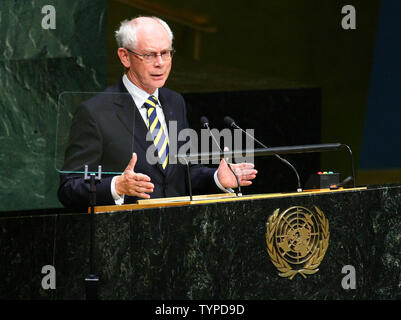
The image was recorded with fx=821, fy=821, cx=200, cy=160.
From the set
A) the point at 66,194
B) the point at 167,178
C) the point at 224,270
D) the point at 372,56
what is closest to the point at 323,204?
the point at 224,270

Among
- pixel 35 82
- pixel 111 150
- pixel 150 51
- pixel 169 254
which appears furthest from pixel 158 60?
pixel 35 82

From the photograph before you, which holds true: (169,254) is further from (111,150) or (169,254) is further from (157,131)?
→ (157,131)

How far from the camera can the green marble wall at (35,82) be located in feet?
20.7

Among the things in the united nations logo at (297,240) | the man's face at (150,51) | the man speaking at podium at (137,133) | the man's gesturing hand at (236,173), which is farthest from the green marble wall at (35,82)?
the united nations logo at (297,240)

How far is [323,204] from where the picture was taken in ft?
13.6

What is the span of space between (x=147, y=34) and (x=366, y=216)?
1649 millimetres

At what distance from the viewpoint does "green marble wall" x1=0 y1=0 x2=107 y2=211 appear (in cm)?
630

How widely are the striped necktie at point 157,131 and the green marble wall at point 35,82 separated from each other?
73.9 inches

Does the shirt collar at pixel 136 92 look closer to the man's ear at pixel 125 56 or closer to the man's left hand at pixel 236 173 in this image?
the man's ear at pixel 125 56

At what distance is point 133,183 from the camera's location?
3.98 meters

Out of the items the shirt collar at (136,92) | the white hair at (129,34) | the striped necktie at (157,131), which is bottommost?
the striped necktie at (157,131)
